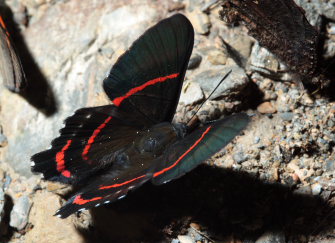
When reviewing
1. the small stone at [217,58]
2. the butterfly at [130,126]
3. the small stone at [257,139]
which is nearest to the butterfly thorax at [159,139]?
the butterfly at [130,126]

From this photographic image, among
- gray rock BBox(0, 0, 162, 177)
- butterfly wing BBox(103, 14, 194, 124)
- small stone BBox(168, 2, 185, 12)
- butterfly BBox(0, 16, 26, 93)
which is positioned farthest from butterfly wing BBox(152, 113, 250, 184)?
small stone BBox(168, 2, 185, 12)

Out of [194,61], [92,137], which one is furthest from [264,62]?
[92,137]

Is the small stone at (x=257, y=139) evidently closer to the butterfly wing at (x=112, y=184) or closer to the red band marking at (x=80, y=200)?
the butterfly wing at (x=112, y=184)

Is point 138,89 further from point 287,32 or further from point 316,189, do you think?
point 316,189

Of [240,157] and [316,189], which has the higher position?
[240,157]

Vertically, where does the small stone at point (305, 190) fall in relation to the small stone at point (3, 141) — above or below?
below

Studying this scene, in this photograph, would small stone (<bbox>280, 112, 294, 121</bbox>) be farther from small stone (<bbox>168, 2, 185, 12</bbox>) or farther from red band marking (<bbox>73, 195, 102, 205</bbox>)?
red band marking (<bbox>73, 195, 102, 205</bbox>)
